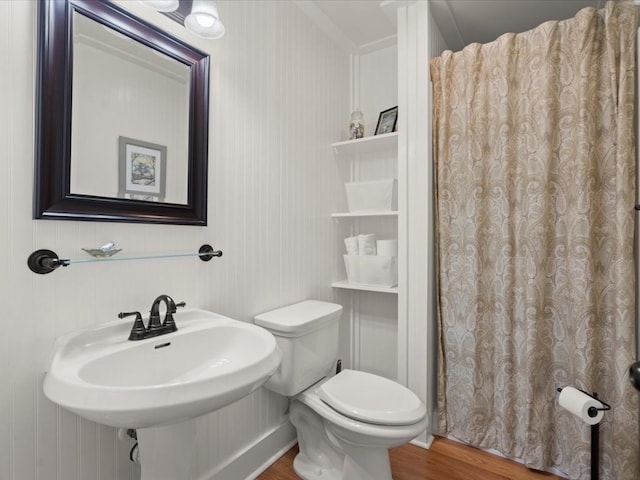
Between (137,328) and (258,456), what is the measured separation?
980 millimetres

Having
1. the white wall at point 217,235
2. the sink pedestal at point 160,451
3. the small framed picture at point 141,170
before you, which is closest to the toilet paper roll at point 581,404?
the white wall at point 217,235

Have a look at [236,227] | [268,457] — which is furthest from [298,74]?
[268,457]

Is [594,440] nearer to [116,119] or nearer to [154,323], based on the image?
[154,323]

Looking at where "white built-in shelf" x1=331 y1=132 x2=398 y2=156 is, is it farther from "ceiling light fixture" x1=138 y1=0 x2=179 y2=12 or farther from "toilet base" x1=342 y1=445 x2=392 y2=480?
"toilet base" x1=342 y1=445 x2=392 y2=480

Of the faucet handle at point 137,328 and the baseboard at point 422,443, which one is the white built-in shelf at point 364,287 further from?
the faucet handle at point 137,328

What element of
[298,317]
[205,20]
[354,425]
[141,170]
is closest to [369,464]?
[354,425]

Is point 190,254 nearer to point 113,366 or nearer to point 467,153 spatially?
point 113,366

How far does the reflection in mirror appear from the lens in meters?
1.01

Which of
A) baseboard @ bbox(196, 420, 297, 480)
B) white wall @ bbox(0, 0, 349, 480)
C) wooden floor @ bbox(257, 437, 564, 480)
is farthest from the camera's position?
wooden floor @ bbox(257, 437, 564, 480)

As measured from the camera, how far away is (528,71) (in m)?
1.60

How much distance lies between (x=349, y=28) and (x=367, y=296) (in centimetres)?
177

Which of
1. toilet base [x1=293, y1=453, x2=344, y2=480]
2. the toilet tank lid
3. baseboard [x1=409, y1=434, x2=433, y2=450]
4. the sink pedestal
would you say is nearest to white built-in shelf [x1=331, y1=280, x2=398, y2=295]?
the toilet tank lid

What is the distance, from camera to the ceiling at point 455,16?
5.84ft

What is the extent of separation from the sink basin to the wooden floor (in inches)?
34.0
